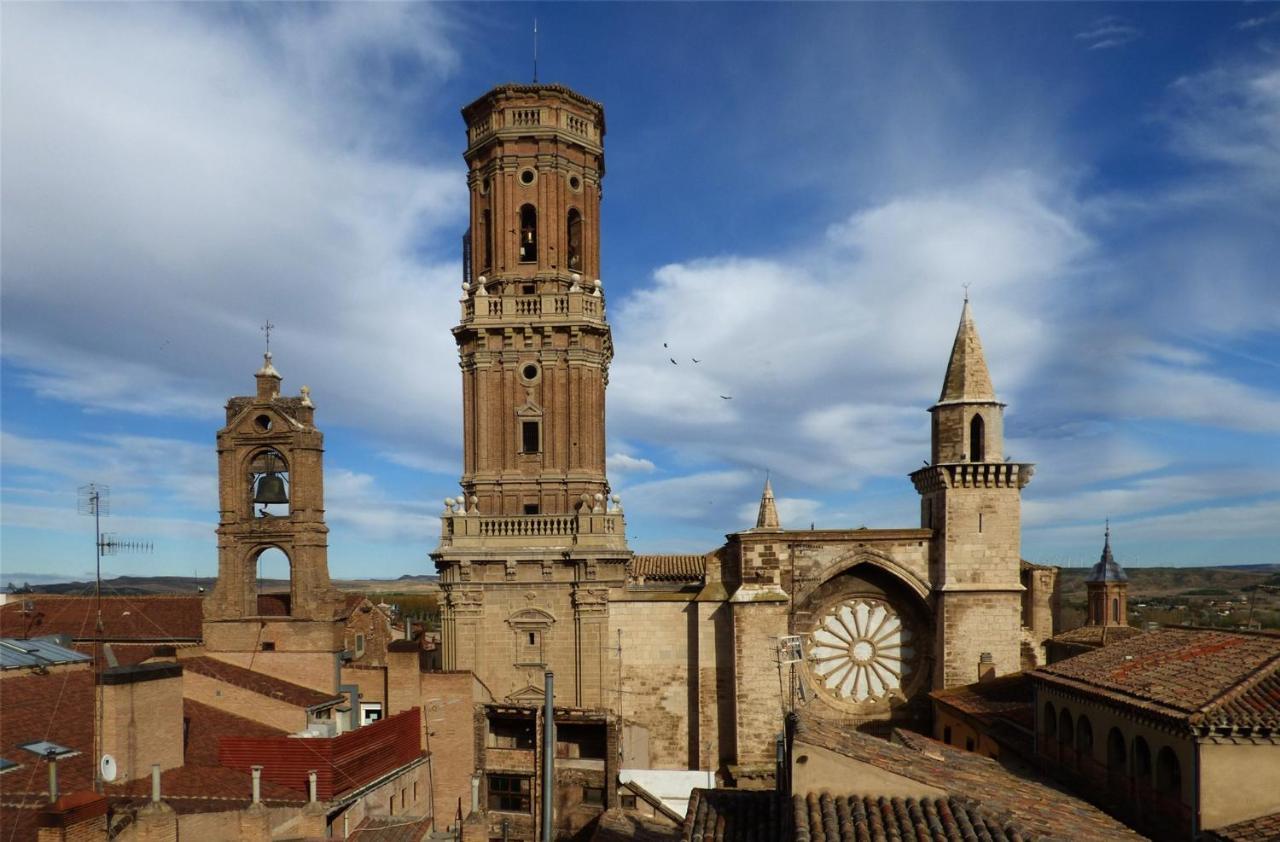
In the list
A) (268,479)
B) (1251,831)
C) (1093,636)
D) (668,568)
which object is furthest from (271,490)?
(1093,636)

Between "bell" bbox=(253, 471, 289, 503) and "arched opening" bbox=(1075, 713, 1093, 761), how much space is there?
80.9ft

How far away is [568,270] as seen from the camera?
32.8m

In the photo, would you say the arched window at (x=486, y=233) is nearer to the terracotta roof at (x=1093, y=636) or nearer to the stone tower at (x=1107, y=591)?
the terracotta roof at (x=1093, y=636)

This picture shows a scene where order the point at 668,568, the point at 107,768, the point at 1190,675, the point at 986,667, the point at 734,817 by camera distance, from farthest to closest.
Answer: the point at 668,568
the point at 986,667
the point at 107,768
the point at 1190,675
the point at 734,817

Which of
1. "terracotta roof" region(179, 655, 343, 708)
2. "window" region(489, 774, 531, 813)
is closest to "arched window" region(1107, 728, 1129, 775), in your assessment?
"window" region(489, 774, 531, 813)

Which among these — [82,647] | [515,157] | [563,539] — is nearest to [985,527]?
[563,539]

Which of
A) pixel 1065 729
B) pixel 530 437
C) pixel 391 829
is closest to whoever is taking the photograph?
pixel 1065 729

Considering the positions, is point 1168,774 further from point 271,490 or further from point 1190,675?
point 271,490

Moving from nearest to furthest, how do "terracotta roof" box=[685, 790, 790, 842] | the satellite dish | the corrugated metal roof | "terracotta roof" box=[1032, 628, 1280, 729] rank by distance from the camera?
"terracotta roof" box=[685, 790, 790, 842] → "terracotta roof" box=[1032, 628, 1280, 729] → the satellite dish → the corrugated metal roof

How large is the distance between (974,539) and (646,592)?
1131cm

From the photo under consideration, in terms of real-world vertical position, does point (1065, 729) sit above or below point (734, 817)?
below

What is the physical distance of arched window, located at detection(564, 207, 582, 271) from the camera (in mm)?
33562

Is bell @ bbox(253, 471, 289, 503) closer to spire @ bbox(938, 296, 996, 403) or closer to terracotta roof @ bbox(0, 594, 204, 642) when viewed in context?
terracotta roof @ bbox(0, 594, 204, 642)

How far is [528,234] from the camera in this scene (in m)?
33.0
